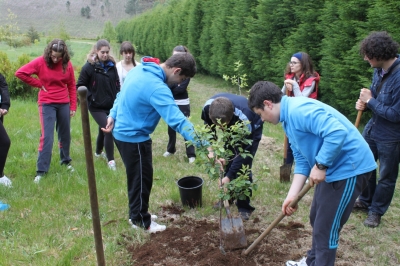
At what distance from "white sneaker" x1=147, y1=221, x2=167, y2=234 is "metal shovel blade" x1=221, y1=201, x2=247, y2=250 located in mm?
A: 723

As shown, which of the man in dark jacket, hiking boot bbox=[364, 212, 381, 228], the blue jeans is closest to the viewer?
the man in dark jacket

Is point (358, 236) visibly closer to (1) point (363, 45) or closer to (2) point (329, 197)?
(2) point (329, 197)

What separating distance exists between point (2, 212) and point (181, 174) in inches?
92.0

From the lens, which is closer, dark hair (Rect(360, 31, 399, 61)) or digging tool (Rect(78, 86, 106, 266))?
digging tool (Rect(78, 86, 106, 266))

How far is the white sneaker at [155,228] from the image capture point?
11.6ft

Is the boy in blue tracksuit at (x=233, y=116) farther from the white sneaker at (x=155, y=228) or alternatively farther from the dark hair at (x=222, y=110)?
the white sneaker at (x=155, y=228)

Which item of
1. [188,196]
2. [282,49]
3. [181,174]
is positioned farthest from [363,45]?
[282,49]

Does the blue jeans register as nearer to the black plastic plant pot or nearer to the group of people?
the group of people

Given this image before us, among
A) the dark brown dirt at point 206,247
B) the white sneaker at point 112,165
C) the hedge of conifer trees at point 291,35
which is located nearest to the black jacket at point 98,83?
the white sneaker at point 112,165

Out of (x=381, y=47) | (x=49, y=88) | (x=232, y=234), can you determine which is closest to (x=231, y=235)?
(x=232, y=234)

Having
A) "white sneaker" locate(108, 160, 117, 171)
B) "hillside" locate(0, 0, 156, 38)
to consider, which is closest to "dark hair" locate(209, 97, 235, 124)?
"white sneaker" locate(108, 160, 117, 171)

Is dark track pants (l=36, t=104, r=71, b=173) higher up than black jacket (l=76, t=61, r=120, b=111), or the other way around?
black jacket (l=76, t=61, r=120, b=111)

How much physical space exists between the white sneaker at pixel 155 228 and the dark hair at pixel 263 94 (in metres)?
1.79

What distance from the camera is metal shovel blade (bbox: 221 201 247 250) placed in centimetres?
313
